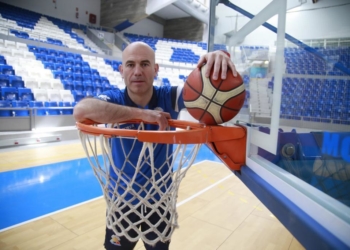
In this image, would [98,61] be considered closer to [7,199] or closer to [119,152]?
[7,199]

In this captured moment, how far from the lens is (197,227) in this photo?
1.99 meters

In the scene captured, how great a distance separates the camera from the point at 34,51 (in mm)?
6961

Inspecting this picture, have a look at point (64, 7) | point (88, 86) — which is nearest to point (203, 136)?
point (88, 86)

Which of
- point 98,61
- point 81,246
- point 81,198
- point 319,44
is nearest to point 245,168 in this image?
point 319,44

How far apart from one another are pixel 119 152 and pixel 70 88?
558 cm

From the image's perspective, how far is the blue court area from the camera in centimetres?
209

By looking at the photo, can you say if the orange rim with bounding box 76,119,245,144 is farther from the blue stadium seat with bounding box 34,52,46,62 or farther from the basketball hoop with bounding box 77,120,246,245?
the blue stadium seat with bounding box 34,52,46,62

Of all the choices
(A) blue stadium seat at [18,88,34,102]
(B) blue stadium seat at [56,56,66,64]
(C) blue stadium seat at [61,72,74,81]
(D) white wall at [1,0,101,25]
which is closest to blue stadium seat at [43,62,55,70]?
(C) blue stadium seat at [61,72,74,81]

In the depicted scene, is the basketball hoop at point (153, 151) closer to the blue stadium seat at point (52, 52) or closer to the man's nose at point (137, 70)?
the man's nose at point (137, 70)

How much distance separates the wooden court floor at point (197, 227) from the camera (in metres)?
1.71

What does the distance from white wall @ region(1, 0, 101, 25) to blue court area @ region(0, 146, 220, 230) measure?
9.32 m

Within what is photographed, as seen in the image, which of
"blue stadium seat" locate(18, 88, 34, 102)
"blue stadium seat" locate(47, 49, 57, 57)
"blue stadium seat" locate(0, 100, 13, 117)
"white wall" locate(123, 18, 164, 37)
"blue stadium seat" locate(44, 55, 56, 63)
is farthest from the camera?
"white wall" locate(123, 18, 164, 37)

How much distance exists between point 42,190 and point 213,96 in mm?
2414

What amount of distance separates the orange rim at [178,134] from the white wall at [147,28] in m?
12.9
